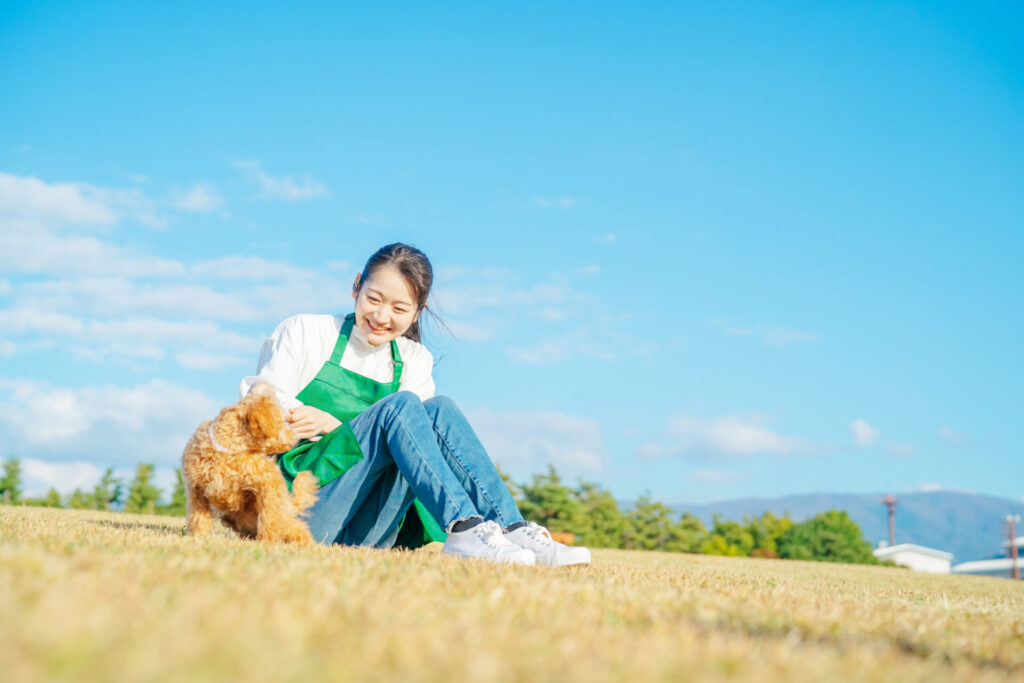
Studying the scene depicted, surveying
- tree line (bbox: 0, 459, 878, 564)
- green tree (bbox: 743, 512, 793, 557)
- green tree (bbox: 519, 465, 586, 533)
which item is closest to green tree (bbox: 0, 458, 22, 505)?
tree line (bbox: 0, 459, 878, 564)

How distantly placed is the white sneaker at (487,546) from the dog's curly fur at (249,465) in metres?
0.80

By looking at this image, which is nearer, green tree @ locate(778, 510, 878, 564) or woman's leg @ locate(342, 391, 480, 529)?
woman's leg @ locate(342, 391, 480, 529)

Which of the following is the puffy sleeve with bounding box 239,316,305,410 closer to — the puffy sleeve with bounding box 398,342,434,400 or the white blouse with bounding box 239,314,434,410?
the white blouse with bounding box 239,314,434,410

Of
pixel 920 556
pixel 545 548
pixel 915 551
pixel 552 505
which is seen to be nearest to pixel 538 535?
pixel 545 548

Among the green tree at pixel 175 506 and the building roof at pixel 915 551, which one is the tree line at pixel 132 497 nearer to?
the green tree at pixel 175 506

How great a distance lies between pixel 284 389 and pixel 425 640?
311cm

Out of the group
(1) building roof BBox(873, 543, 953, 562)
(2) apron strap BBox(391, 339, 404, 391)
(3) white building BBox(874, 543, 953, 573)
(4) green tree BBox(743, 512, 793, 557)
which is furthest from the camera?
(1) building roof BBox(873, 543, 953, 562)

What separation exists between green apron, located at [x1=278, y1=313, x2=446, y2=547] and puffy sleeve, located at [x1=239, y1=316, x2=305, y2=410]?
164mm

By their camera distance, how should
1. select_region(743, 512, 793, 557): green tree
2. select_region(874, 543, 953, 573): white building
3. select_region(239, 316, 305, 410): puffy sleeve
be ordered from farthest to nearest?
select_region(874, 543, 953, 573): white building, select_region(743, 512, 793, 557): green tree, select_region(239, 316, 305, 410): puffy sleeve

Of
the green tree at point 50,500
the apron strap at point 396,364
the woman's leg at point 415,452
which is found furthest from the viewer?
the green tree at point 50,500

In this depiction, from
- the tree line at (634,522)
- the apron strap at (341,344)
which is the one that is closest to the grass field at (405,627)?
the apron strap at (341,344)

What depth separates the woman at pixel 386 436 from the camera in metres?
4.28

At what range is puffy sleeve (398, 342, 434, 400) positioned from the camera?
17.6 feet

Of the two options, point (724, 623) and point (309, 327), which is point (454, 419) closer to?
point (309, 327)
